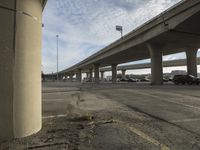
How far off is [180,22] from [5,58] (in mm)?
27211

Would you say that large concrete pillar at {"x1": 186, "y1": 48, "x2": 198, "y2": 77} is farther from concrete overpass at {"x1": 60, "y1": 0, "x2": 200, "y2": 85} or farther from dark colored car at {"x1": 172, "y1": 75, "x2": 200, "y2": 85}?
dark colored car at {"x1": 172, "y1": 75, "x2": 200, "y2": 85}

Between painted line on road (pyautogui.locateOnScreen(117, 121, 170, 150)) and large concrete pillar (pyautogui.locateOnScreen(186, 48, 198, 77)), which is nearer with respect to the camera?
painted line on road (pyautogui.locateOnScreen(117, 121, 170, 150))

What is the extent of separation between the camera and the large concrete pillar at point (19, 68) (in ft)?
16.9

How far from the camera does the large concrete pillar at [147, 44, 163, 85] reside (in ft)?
130

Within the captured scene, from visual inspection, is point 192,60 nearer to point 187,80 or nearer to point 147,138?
point 187,80

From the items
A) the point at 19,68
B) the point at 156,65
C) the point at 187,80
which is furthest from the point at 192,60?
the point at 19,68

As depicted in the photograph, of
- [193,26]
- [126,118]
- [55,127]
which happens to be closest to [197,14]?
[193,26]

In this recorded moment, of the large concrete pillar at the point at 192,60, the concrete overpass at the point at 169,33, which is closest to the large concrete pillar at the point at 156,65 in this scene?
the concrete overpass at the point at 169,33

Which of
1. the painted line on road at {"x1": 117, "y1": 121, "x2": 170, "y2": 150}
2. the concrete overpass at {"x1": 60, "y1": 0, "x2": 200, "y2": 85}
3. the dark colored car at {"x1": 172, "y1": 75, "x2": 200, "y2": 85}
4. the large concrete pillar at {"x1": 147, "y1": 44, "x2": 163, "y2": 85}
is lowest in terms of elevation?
the painted line on road at {"x1": 117, "y1": 121, "x2": 170, "y2": 150}

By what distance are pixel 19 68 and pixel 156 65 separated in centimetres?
3668

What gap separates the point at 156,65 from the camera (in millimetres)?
40156

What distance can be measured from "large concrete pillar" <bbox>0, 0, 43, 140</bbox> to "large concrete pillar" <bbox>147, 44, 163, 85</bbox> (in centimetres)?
3545

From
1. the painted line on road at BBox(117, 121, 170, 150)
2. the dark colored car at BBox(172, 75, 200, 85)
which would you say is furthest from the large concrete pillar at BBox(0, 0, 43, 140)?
the dark colored car at BBox(172, 75, 200, 85)

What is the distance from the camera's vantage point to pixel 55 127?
6594 millimetres
